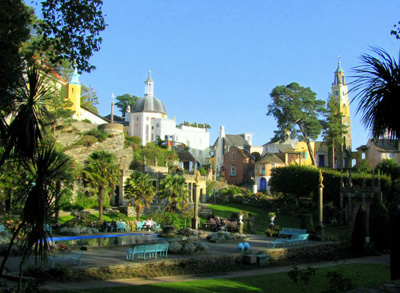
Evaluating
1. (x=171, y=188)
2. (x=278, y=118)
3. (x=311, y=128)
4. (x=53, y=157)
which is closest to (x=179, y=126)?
(x=278, y=118)

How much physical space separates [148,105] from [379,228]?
185 ft

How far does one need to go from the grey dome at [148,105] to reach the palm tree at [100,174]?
42.3 metres

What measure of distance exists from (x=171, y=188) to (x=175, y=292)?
25608 mm

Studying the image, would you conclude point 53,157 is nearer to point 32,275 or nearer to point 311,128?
point 32,275

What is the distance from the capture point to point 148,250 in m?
20.5

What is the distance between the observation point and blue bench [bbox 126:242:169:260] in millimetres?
19828

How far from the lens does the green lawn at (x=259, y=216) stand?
146 feet

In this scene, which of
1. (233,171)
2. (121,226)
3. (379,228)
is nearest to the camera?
(379,228)

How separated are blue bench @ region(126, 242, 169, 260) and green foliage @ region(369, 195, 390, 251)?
16358 mm

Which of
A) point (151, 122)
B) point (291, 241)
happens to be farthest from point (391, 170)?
point (151, 122)

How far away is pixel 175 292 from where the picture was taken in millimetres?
15039

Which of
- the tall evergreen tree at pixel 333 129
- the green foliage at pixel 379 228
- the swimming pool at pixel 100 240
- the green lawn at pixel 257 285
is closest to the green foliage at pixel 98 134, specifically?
the swimming pool at pixel 100 240

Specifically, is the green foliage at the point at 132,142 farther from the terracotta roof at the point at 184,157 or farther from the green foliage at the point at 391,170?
the green foliage at the point at 391,170

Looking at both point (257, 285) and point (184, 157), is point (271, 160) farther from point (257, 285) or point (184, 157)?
point (257, 285)
